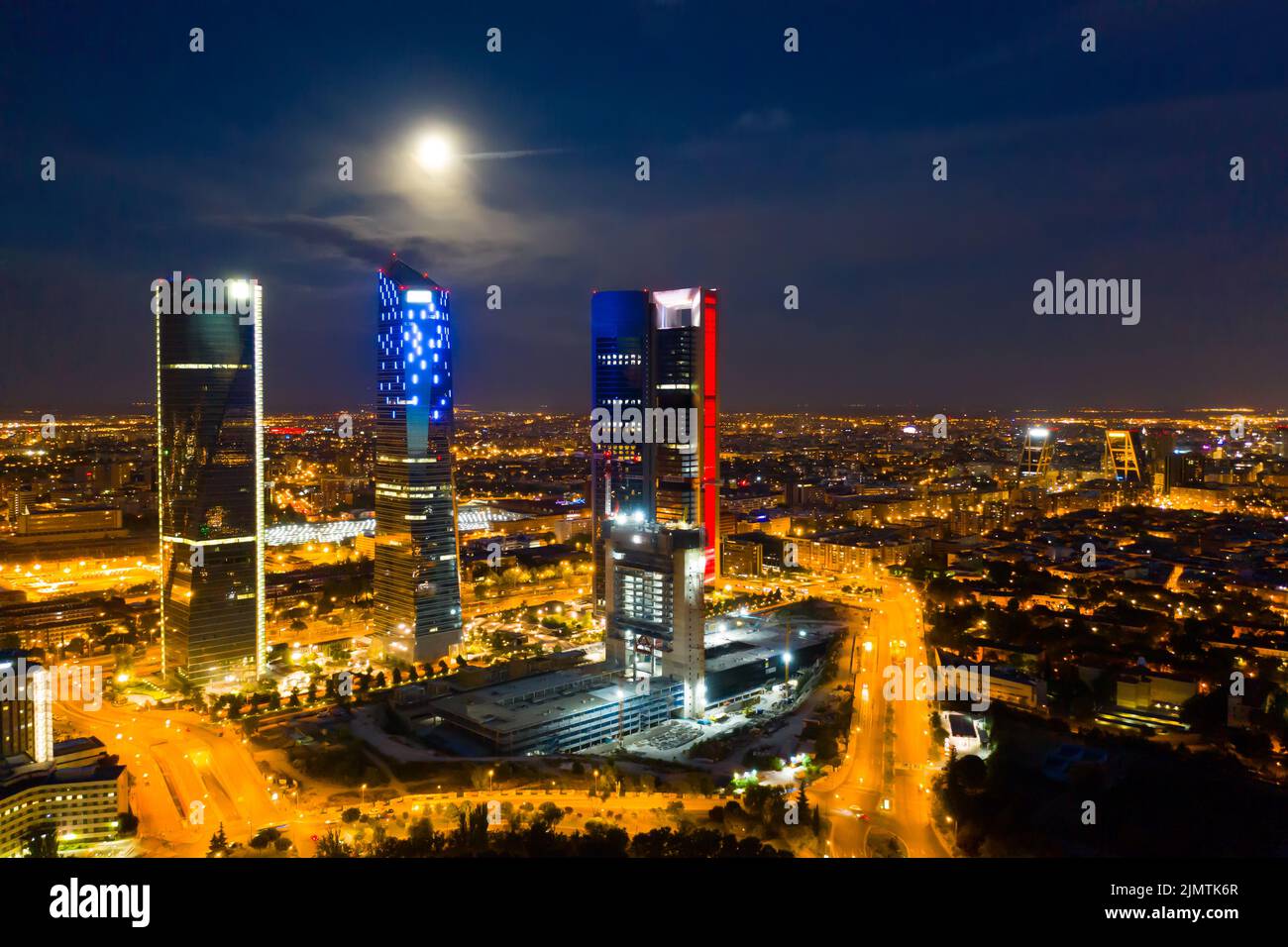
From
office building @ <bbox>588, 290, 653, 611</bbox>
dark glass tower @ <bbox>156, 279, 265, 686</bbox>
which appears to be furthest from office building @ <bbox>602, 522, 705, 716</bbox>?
office building @ <bbox>588, 290, 653, 611</bbox>

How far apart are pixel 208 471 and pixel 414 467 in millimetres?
2129

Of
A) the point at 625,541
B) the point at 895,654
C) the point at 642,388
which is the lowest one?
the point at 895,654

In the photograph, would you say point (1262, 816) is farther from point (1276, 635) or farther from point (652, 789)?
point (1276, 635)

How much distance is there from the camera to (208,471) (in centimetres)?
911

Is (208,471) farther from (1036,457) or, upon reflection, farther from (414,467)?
(1036,457)

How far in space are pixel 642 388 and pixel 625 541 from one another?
18.5 ft

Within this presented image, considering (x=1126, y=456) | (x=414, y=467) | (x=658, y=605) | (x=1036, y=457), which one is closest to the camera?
(x=658, y=605)

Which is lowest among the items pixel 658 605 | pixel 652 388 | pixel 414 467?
pixel 658 605

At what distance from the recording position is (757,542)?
53.6 ft

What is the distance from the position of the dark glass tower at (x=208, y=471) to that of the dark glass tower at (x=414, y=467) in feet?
4.82

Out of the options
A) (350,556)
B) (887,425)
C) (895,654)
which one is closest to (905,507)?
(895,654)

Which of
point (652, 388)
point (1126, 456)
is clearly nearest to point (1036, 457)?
point (1126, 456)

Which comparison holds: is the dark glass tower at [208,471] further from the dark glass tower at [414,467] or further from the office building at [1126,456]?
the office building at [1126,456]
